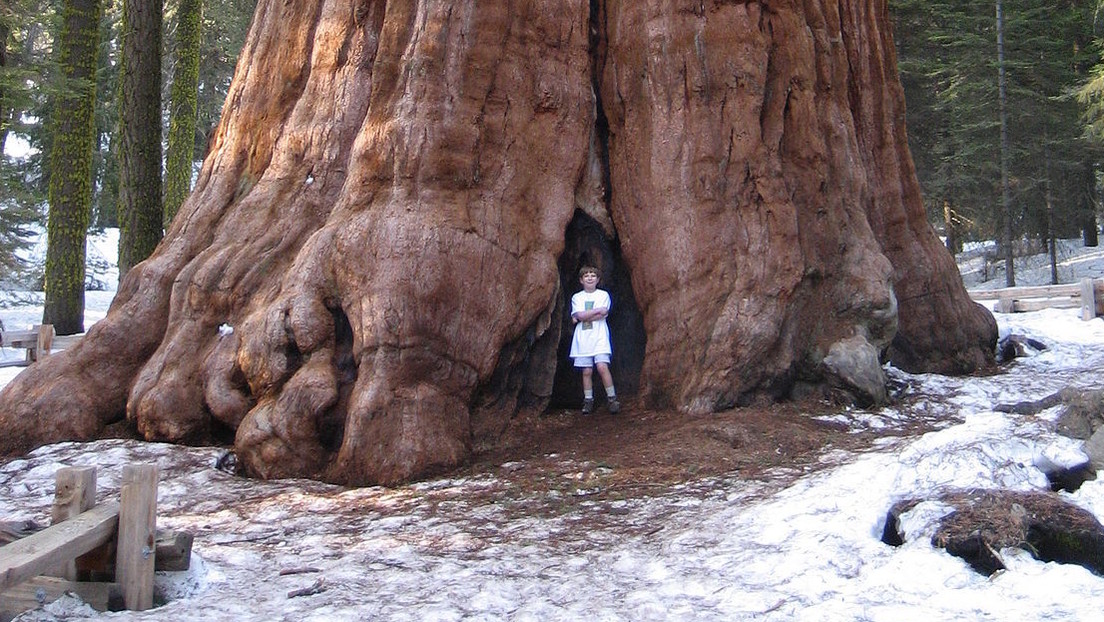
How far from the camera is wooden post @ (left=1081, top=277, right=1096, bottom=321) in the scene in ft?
55.8

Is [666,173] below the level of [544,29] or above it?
below

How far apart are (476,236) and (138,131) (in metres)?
7.56

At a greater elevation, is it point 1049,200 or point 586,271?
point 1049,200

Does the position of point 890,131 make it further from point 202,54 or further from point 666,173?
point 202,54

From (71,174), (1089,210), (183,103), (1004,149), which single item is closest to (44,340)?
(71,174)

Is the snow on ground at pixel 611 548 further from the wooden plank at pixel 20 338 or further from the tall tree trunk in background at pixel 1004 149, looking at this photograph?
the tall tree trunk in background at pixel 1004 149

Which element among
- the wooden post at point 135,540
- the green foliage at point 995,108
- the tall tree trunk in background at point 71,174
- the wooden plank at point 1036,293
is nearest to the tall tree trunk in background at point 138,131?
the tall tree trunk in background at point 71,174

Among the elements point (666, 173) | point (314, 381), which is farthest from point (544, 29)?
point (314, 381)

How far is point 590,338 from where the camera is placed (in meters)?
9.13

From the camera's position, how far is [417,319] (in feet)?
26.1

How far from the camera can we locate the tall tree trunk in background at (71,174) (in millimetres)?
16031

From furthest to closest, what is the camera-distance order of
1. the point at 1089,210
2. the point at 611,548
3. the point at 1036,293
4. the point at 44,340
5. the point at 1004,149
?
the point at 1089,210, the point at 1004,149, the point at 1036,293, the point at 44,340, the point at 611,548

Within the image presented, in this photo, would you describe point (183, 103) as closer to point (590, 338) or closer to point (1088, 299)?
point (590, 338)

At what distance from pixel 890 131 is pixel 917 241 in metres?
1.40
